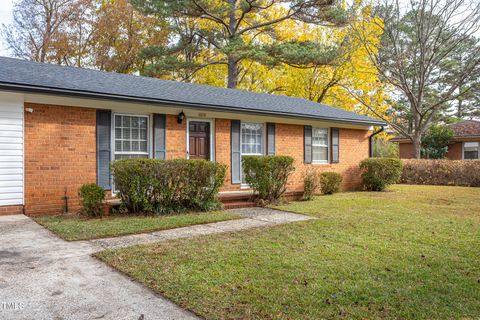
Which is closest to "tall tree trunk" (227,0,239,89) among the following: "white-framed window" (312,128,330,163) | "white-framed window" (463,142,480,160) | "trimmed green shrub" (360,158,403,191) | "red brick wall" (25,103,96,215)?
"white-framed window" (312,128,330,163)

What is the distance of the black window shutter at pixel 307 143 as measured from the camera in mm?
12750

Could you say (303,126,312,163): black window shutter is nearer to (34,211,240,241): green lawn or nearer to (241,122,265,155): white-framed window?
(241,122,265,155): white-framed window

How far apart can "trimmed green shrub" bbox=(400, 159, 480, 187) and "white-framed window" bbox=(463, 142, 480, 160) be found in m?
8.37

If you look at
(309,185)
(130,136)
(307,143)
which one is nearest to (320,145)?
(307,143)

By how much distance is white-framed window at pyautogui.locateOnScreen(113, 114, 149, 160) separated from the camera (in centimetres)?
903

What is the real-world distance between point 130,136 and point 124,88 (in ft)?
4.21

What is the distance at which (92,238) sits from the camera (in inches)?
218

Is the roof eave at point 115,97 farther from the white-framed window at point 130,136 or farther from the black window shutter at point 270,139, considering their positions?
the white-framed window at point 130,136

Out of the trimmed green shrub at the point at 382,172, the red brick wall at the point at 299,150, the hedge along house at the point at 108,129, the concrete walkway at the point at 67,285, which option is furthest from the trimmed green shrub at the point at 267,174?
the trimmed green shrub at the point at 382,172

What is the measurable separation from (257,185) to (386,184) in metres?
6.75

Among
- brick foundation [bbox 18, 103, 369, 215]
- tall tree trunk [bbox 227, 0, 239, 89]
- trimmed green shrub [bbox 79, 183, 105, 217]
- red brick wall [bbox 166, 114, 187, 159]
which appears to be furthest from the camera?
tall tree trunk [bbox 227, 0, 239, 89]

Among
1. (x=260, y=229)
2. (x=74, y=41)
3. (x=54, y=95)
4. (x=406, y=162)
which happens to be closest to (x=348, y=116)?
(x=406, y=162)

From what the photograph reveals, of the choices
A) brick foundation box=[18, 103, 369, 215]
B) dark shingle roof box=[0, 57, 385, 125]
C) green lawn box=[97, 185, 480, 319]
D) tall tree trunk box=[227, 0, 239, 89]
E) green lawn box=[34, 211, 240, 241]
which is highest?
tall tree trunk box=[227, 0, 239, 89]

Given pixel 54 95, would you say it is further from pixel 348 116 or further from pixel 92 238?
pixel 348 116
